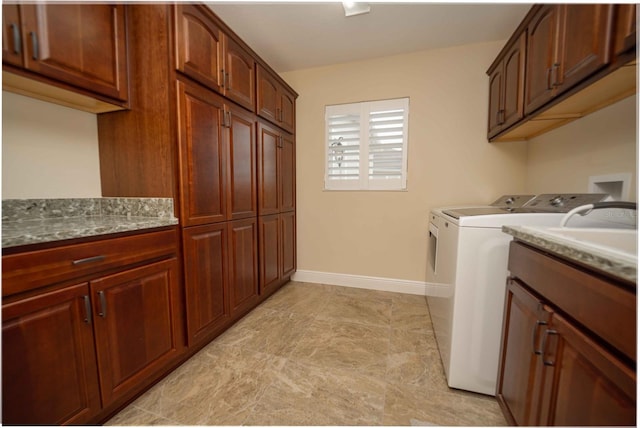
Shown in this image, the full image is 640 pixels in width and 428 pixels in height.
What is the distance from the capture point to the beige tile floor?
1.15m

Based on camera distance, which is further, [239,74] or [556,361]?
[239,74]

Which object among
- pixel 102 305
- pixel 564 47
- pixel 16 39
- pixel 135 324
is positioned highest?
pixel 564 47

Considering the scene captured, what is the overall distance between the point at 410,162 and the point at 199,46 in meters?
1.99

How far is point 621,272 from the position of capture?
48 centimetres

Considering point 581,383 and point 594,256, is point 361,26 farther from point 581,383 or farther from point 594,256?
point 581,383

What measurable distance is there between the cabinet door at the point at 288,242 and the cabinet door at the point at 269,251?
0.09 m

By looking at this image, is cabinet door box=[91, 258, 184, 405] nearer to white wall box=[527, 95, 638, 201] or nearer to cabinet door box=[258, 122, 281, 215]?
cabinet door box=[258, 122, 281, 215]

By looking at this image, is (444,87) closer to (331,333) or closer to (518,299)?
(518,299)

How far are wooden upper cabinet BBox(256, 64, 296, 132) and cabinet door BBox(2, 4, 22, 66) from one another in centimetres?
127

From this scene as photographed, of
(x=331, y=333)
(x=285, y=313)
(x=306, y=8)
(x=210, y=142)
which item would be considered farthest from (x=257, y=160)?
(x=331, y=333)

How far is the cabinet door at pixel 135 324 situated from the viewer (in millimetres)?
1052

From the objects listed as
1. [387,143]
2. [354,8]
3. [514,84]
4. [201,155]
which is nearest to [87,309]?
[201,155]

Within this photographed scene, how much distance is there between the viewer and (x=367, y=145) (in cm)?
256

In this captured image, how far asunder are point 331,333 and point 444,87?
245 cm
